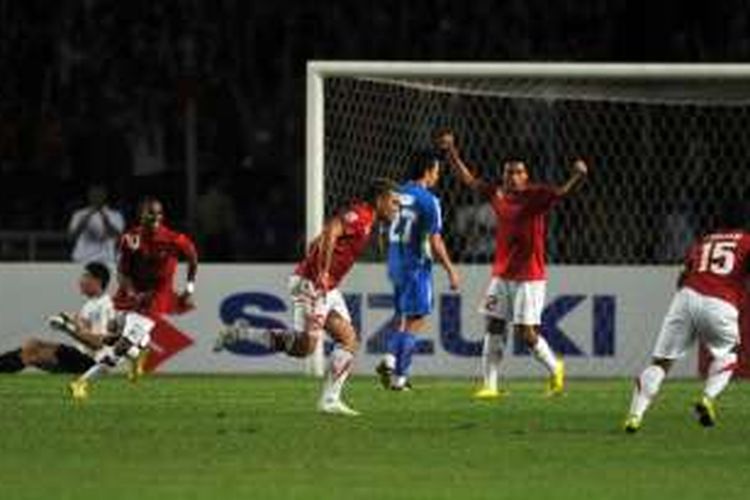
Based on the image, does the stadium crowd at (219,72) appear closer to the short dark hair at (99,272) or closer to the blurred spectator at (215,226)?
the blurred spectator at (215,226)

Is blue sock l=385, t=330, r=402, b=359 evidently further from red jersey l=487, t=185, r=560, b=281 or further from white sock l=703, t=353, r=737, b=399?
white sock l=703, t=353, r=737, b=399

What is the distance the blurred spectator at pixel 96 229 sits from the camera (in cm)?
2884

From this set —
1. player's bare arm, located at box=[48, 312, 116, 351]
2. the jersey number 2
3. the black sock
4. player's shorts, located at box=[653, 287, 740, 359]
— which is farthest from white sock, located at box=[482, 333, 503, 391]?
the black sock

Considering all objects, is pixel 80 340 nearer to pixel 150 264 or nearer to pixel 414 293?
pixel 150 264

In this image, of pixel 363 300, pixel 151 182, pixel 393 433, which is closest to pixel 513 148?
Answer: pixel 363 300

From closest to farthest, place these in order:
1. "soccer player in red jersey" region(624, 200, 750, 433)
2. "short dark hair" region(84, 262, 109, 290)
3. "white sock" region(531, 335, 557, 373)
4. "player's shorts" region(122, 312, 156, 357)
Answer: "soccer player in red jersey" region(624, 200, 750, 433), "white sock" region(531, 335, 557, 373), "player's shorts" region(122, 312, 156, 357), "short dark hair" region(84, 262, 109, 290)

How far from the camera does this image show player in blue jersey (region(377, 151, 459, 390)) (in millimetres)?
22516

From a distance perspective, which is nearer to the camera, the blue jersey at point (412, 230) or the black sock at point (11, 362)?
the blue jersey at point (412, 230)

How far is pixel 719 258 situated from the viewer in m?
17.4

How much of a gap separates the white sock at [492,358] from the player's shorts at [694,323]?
4.49 meters

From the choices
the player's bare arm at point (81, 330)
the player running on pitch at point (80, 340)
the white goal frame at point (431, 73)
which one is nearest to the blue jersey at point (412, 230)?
the white goal frame at point (431, 73)

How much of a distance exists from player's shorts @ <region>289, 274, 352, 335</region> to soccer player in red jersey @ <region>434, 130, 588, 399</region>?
323 centimetres

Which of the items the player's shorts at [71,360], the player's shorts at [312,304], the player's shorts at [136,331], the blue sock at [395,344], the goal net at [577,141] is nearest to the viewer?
the player's shorts at [312,304]

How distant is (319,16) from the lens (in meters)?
33.7
